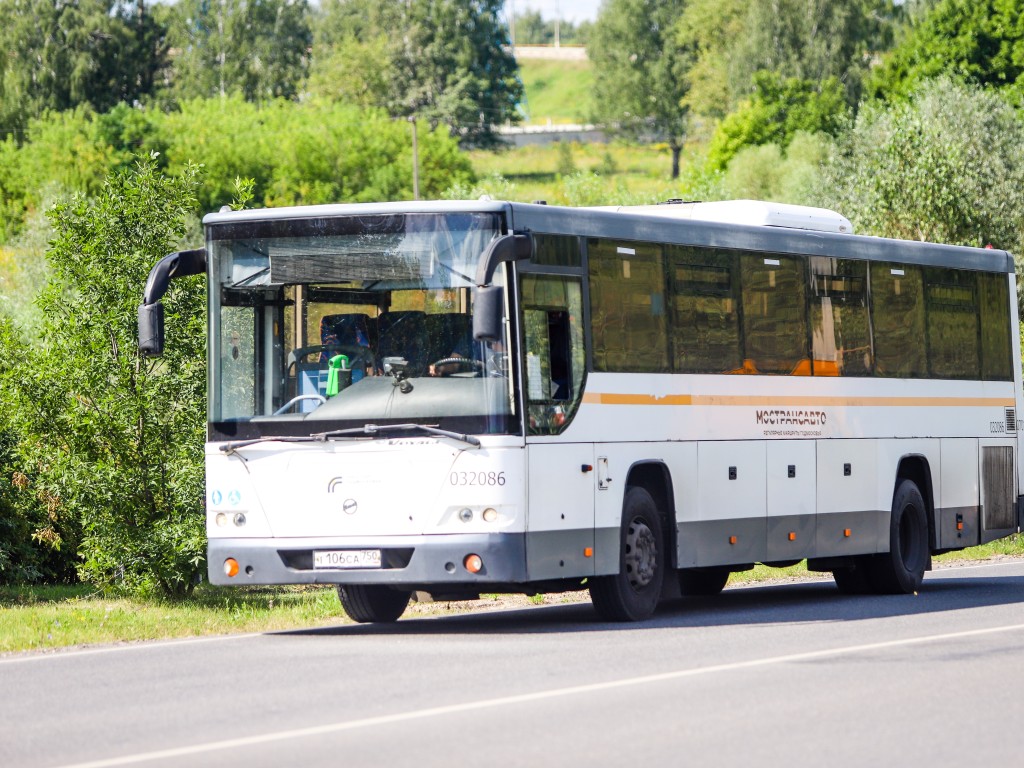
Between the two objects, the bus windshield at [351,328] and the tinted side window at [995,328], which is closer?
the bus windshield at [351,328]

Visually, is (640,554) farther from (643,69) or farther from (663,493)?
(643,69)

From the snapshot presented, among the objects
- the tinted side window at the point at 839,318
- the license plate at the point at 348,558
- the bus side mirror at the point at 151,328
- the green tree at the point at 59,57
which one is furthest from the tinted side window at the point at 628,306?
the green tree at the point at 59,57

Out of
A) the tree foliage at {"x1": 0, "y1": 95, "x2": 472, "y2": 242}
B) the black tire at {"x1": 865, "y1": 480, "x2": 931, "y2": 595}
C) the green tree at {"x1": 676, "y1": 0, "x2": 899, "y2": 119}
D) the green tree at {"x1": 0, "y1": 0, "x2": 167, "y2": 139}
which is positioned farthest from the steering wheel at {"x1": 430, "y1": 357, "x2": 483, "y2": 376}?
the green tree at {"x1": 0, "y1": 0, "x2": 167, "y2": 139}

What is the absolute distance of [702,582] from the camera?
19.9 m

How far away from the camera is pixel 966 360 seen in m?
21.0

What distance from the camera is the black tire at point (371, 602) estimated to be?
1652 centimetres

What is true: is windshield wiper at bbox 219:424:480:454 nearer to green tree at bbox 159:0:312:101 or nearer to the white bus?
the white bus

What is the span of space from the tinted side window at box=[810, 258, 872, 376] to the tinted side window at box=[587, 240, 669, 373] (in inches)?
104

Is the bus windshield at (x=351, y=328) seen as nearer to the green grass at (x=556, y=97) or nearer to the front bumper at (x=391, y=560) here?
the front bumper at (x=391, y=560)

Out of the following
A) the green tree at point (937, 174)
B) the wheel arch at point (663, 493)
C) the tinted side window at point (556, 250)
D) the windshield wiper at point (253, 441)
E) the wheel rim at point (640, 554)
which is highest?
the green tree at point (937, 174)

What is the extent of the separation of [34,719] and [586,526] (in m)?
5.62

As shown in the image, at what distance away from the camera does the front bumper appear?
14.3m

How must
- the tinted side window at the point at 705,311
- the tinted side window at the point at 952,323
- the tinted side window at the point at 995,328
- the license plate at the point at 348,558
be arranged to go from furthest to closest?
the tinted side window at the point at 995,328 → the tinted side window at the point at 952,323 → the tinted side window at the point at 705,311 → the license plate at the point at 348,558

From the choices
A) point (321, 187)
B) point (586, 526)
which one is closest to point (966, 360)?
point (586, 526)
